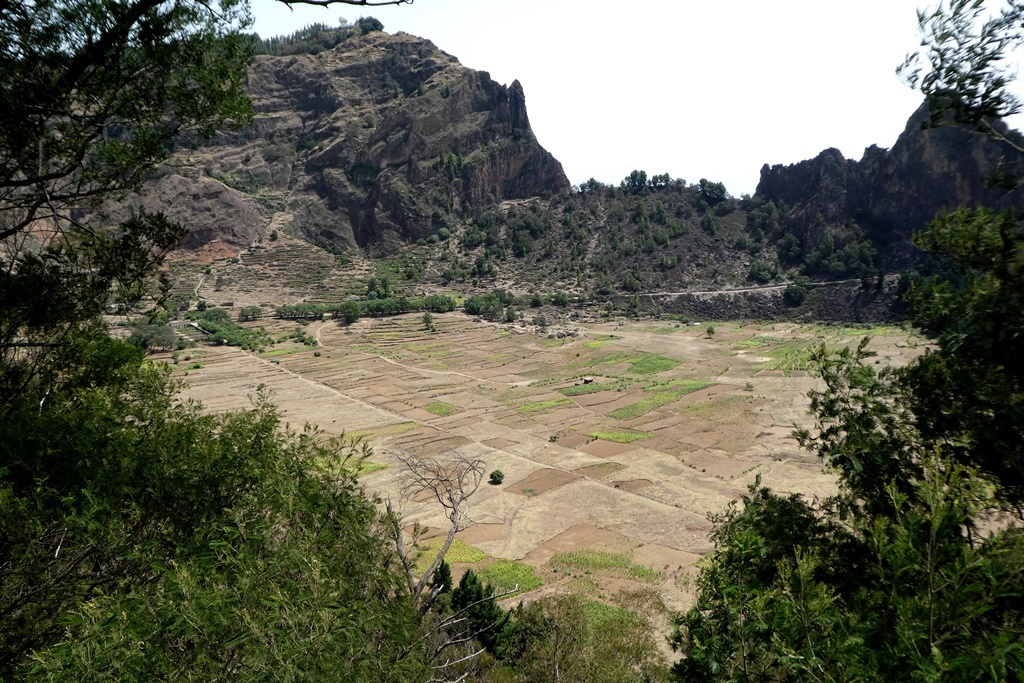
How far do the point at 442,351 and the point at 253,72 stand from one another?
123930mm

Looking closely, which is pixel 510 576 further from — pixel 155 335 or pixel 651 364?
pixel 155 335

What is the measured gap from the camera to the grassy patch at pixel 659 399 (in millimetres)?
47031

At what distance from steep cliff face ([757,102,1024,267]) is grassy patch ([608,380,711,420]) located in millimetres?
69835

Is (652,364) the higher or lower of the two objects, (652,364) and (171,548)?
the lower

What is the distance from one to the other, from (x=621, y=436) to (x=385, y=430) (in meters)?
18.4

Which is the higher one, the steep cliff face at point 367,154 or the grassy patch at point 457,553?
the steep cliff face at point 367,154

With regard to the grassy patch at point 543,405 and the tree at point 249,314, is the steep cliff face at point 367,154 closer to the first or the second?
the tree at point 249,314

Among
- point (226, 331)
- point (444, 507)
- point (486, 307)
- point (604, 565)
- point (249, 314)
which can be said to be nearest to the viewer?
point (444, 507)

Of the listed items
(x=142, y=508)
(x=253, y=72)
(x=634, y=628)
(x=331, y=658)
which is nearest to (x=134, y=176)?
(x=142, y=508)

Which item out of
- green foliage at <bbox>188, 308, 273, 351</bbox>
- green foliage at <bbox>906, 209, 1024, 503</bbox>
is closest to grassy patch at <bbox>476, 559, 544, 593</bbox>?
green foliage at <bbox>906, 209, 1024, 503</bbox>

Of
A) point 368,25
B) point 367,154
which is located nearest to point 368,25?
point 368,25

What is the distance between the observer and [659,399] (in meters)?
51.2

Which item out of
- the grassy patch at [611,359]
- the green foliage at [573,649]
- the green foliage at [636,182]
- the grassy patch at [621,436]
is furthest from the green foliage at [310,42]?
the green foliage at [573,649]

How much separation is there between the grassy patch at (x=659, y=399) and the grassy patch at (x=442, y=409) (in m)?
13.8
